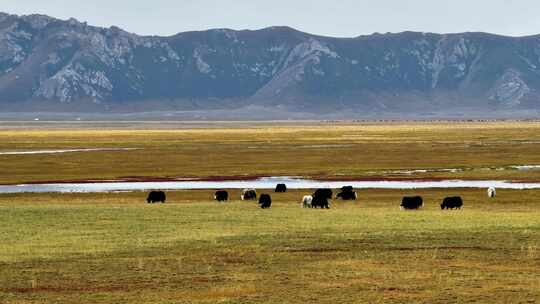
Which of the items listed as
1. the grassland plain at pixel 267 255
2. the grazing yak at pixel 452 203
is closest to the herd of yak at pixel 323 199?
the grazing yak at pixel 452 203

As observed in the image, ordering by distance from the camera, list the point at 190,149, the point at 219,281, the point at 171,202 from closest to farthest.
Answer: the point at 219,281 → the point at 171,202 → the point at 190,149

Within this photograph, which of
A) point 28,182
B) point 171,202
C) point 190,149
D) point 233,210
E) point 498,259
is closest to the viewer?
point 498,259

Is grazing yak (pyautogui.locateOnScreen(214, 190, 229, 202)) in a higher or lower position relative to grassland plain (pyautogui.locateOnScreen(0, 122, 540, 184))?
higher

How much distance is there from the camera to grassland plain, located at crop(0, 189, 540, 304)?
79.4 ft

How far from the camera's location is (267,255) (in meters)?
29.7

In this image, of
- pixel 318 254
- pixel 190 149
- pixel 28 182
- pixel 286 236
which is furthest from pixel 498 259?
pixel 190 149

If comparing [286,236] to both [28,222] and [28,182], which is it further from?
[28,182]

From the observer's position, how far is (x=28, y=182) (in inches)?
2697

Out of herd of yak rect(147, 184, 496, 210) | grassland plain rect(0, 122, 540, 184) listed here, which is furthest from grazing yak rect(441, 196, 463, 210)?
grassland plain rect(0, 122, 540, 184)

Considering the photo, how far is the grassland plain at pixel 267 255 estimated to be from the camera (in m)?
24.2

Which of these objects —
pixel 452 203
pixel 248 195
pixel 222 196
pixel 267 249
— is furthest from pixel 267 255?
pixel 248 195

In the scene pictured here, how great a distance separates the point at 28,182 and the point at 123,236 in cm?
3618

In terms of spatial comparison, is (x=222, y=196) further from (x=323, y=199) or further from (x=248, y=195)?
(x=323, y=199)

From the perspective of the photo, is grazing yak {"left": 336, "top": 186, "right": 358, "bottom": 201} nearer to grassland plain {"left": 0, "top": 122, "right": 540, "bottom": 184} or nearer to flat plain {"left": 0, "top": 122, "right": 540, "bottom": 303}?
flat plain {"left": 0, "top": 122, "right": 540, "bottom": 303}
